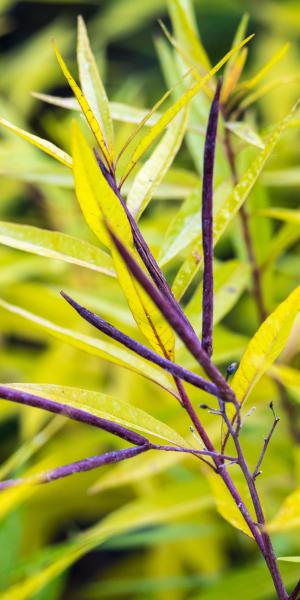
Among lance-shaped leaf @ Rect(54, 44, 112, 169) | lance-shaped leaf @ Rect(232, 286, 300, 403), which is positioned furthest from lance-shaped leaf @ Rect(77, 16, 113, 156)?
lance-shaped leaf @ Rect(232, 286, 300, 403)

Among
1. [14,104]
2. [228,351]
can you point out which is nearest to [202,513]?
[228,351]

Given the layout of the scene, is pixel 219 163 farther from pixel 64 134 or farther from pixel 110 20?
pixel 110 20

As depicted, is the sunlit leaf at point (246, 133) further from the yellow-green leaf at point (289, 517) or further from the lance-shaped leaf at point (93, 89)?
the yellow-green leaf at point (289, 517)

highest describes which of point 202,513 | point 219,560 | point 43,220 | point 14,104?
point 14,104

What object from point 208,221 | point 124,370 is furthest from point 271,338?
point 124,370

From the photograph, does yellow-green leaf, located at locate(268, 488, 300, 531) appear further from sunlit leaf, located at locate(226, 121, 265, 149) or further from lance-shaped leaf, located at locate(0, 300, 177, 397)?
sunlit leaf, located at locate(226, 121, 265, 149)

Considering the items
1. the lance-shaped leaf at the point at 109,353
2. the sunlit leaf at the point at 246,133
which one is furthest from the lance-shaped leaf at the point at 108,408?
the sunlit leaf at the point at 246,133

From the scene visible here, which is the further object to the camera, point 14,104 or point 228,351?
point 14,104

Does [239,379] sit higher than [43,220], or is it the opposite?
[239,379]
